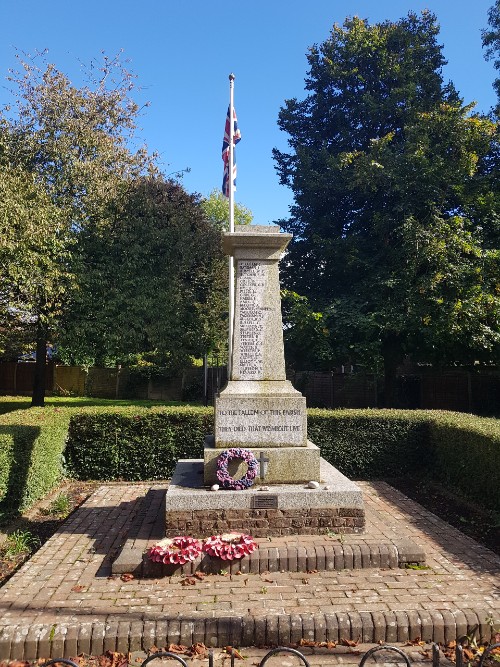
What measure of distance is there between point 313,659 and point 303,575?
1279 mm

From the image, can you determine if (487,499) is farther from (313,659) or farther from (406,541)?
(313,659)

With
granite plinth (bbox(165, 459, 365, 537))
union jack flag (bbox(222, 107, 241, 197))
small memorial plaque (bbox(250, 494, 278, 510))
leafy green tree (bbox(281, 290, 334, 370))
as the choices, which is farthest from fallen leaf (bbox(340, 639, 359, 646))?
leafy green tree (bbox(281, 290, 334, 370))

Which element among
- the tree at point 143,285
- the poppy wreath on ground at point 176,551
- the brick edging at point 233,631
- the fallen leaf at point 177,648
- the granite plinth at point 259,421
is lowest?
the fallen leaf at point 177,648

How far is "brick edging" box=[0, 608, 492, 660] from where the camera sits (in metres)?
3.96

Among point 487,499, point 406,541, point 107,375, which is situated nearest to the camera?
point 406,541

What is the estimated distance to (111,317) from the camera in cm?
1744

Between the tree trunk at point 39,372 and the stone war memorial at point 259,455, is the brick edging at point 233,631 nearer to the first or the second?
the stone war memorial at point 259,455

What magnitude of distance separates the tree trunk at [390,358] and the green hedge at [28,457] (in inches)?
468

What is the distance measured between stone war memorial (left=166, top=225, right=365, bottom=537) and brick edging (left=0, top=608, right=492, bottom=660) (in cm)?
175

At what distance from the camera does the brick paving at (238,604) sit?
13.3 ft

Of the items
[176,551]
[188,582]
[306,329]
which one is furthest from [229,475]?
[306,329]

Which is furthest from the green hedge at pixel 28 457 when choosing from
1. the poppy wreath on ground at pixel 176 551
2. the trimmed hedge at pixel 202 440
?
the poppy wreath on ground at pixel 176 551

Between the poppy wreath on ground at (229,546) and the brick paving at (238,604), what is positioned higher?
the poppy wreath on ground at (229,546)

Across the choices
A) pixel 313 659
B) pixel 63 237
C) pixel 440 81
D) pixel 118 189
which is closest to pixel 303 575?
pixel 313 659
